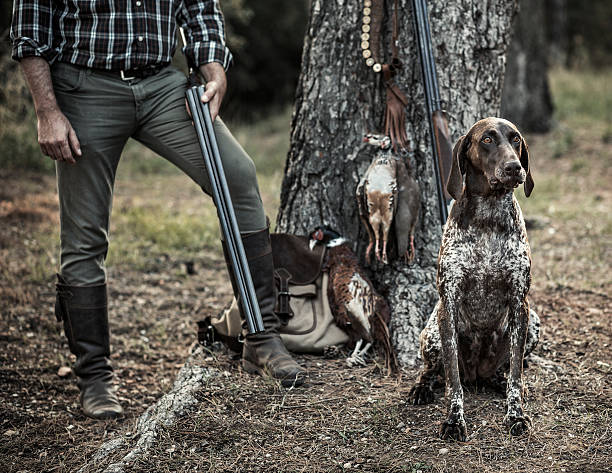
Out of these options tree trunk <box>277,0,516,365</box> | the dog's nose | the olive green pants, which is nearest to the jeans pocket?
the olive green pants

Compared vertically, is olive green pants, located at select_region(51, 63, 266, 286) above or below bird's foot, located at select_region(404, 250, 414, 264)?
above

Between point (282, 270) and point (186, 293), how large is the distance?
1.70 meters

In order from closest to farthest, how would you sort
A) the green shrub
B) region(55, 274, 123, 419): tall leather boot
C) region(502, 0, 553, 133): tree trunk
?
region(55, 274, 123, 419): tall leather boot
the green shrub
region(502, 0, 553, 133): tree trunk

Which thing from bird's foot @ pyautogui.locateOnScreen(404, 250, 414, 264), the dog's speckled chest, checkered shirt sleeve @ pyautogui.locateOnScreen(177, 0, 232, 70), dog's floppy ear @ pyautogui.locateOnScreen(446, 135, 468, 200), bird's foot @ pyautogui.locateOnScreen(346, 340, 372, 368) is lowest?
bird's foot @ pyautogui.locateOnScreen(346, 340, 372, 368)

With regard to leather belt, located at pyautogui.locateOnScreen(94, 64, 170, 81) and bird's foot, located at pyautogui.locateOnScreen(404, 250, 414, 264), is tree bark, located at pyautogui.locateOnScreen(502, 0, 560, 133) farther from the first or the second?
leather belt, located at pyautogui.locateOnScreen(94, 64, 170, 81)

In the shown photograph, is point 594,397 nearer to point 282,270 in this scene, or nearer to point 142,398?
point 282,270

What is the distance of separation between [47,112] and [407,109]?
1.83 m

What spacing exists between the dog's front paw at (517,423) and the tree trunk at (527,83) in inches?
283

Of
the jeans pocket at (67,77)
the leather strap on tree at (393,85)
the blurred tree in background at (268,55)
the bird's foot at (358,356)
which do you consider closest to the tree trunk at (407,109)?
the leather strap on tree at (393,85)

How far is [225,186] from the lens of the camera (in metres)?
3.42

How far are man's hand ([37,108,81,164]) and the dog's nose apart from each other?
1.98 meters

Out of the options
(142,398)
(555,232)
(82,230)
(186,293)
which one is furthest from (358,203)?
(555,232)

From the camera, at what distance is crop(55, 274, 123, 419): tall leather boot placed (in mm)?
3611

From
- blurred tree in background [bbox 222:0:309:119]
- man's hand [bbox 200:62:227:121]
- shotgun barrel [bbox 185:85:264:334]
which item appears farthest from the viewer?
blurred tree in background [bbox 222:0:309:119]
